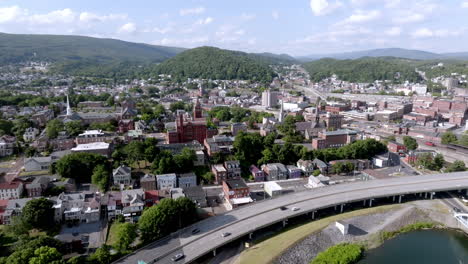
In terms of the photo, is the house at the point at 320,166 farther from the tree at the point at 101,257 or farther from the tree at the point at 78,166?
the tree at the point at 101,257

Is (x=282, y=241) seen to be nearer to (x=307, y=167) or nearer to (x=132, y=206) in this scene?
(x=132, y=206)

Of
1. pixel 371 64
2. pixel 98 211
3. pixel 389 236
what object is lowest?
pixel 389 236

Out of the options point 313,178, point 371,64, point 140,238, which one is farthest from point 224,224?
point 371,64

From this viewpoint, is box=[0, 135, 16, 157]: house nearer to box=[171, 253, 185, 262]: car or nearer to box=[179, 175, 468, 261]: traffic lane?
box=[179, 175, 468, 261]: traffic lane

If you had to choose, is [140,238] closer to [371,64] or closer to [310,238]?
[310,238]

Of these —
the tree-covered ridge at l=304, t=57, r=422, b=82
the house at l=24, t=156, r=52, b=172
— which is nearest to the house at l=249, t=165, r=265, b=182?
the house at l=24, t=156, r=52, b=172

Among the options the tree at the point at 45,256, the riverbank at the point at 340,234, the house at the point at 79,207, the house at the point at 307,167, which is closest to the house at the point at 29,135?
the house at the point at 79,207

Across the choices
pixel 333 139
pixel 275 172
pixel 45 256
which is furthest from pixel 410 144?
pixel 45 256
